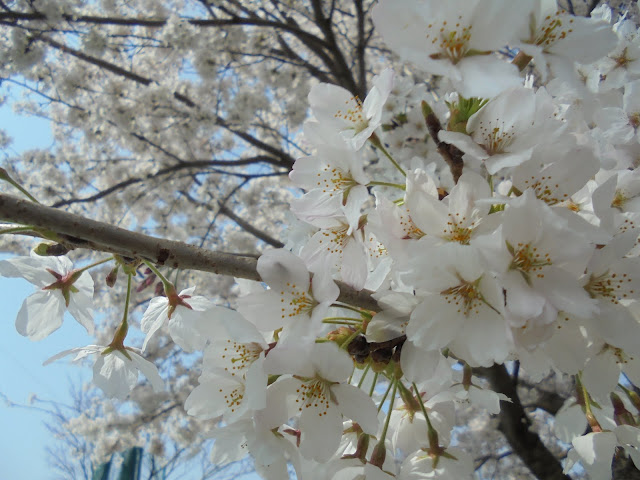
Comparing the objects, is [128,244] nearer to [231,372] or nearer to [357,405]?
[231,372]

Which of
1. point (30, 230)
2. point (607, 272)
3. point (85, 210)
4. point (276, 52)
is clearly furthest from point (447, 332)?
point (85, 210)

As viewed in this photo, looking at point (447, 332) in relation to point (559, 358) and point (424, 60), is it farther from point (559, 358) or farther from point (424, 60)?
point (424, 60)

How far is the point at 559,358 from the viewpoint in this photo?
2.04 ft

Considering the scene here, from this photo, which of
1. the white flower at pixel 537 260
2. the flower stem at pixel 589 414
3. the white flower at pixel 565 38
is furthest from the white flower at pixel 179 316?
the flower stem at pixel 589 414

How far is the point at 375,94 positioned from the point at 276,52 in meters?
3.81

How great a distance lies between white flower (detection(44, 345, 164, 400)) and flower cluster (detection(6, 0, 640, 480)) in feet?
0.45

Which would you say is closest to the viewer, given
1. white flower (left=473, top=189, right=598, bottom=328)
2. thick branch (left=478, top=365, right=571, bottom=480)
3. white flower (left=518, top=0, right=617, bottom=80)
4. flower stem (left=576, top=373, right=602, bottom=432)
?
white flower (left=473, top=189, right=598, bottom=328)

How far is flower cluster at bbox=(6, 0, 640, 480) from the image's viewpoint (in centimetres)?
55

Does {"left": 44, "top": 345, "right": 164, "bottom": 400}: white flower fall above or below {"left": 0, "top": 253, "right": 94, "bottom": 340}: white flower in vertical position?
A: below

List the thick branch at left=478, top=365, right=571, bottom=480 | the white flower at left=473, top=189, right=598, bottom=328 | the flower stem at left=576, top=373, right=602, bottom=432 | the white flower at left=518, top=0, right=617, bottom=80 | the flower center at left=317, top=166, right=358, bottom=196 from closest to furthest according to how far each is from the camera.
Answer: the white flower at left=473, top=189, right=598, bottom=328
the white flower at left=518, top=0, right=617, bottom=80
the flower center at left=317, top=166, right=358, bottom=196
the flower stem at left=576, top=373, right=602, bottom=432
the thick branch at left=478, top=365, right=571, bottom=480

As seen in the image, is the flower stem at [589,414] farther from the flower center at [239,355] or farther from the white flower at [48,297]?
the white flower at [48,297]

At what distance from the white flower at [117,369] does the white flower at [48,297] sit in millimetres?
49

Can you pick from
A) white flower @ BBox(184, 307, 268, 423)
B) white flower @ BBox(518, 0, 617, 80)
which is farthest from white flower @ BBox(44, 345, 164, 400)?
white flower @ BBox(518, 0, 617, 80)

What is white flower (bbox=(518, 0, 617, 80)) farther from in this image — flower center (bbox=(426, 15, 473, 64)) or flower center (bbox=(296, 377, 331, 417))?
flower center (bbox=(296, 377, 331, 417))
